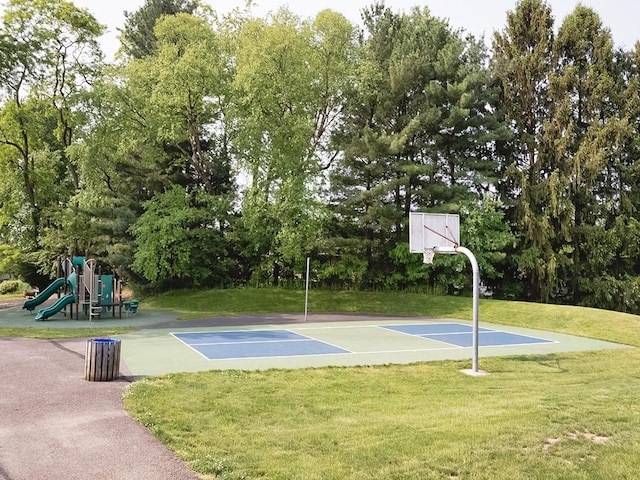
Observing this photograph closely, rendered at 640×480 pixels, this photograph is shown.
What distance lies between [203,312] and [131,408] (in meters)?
16.3

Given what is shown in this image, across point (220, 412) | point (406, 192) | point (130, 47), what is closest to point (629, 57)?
point (406, 192)

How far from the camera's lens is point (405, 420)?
23.8 ft

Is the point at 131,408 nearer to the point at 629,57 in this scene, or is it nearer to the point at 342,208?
the point at 342,208

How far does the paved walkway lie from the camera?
17.9 ft

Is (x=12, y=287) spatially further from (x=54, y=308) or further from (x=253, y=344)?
(x=253, y=344)

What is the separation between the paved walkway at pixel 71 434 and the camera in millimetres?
5445

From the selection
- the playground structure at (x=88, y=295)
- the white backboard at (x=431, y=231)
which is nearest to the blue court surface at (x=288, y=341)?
the white backboard at (x=431, y=231)

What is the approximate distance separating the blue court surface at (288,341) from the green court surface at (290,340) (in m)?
0.02

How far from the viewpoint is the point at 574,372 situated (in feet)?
39.3

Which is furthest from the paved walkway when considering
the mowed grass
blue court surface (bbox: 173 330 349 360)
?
blue court surface (bbox: 173 330 349 360)

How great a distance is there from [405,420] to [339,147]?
24.4 metres

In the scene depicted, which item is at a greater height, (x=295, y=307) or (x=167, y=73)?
(x=167, y=73)

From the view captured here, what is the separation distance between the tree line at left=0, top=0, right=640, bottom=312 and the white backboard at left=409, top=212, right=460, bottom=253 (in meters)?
13.6

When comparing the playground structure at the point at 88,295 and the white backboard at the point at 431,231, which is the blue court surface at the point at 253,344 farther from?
the playground structure at the point at 88,295
